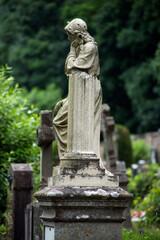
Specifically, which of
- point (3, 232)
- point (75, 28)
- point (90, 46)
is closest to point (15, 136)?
point (3, 232)

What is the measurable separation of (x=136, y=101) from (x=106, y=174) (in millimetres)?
33723

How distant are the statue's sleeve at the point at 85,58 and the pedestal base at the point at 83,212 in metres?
1.55

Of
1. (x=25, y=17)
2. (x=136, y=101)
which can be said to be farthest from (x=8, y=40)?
(x=136, y=101)

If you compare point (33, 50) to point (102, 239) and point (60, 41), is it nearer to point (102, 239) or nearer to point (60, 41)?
point (60, 41)

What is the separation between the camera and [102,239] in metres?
6.63

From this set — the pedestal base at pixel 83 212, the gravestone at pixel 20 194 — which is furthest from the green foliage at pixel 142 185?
the pedestal base at pixel 83 212

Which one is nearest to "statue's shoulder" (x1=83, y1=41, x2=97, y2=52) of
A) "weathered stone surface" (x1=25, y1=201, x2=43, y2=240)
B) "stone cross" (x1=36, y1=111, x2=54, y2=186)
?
"weathered stone surface" (x1=25, y1=201, x2=43, y2=240)

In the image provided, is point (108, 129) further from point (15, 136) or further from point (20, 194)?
point (20, 194)

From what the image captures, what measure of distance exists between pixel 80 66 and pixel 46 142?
9.52 ft

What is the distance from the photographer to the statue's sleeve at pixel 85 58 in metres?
7.14

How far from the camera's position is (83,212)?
21.7ft

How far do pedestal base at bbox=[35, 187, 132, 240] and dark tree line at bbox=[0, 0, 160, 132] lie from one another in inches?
1199

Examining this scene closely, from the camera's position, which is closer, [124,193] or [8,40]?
[124,193]

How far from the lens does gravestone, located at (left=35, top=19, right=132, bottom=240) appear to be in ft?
21.6
